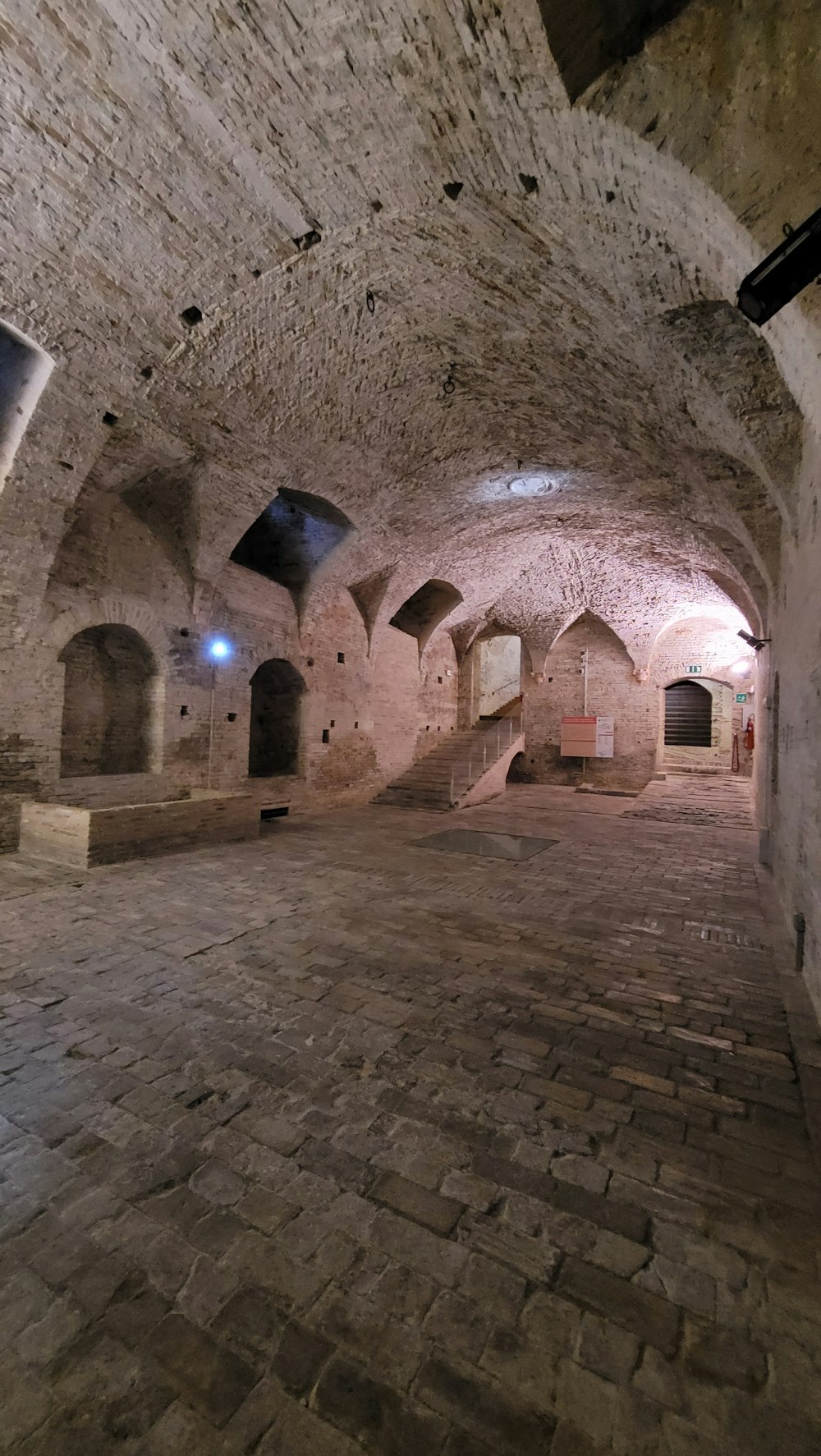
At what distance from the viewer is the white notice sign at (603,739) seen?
1972 cm

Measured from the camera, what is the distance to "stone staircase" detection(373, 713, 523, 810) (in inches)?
547

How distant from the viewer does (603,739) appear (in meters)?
19.8

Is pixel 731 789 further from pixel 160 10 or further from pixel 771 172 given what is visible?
pixel 160 10

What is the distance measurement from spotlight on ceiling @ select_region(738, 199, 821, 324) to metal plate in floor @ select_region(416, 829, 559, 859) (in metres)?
6.90

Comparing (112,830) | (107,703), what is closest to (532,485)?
(107,703)

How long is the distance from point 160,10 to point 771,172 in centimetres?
407

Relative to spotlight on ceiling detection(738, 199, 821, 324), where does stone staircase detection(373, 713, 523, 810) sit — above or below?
below

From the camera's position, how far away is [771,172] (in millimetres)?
2562

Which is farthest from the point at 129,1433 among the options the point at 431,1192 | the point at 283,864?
the point at 283,864

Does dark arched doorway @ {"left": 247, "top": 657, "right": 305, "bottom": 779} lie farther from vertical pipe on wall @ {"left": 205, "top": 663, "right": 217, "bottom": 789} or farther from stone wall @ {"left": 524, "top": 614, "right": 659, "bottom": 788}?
stone wall @ {"left": 524, "top": 614, "right": 659, "bottom": 788}

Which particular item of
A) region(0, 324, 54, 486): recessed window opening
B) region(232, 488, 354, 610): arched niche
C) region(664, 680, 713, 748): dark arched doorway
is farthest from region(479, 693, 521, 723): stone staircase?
region(0, 324, 54, 486): recessed window opening

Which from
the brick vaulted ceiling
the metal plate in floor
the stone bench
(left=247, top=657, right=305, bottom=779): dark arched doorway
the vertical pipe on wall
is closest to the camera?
the brick vaulted ceiling

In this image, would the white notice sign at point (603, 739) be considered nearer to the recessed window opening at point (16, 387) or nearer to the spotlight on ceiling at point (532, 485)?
the spotlight on ceiling at point (532, 485)

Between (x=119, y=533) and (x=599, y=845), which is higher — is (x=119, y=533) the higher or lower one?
the higher one
